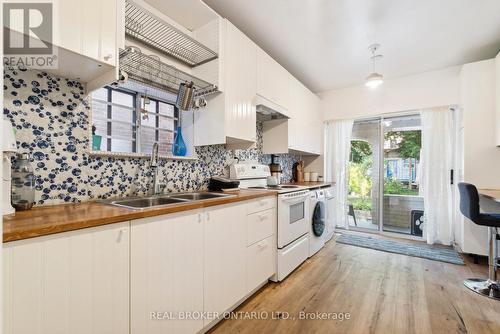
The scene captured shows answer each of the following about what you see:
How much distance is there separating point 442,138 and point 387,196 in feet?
3.79

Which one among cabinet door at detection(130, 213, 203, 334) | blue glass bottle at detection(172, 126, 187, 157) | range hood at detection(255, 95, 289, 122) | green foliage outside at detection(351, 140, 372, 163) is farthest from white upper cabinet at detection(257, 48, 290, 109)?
green foliage outside at detection(351, 140, 372, 163)

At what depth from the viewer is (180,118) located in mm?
2166

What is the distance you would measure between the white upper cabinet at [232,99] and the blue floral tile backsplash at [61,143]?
2.09ft

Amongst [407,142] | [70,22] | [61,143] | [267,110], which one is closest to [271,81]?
[267,110]

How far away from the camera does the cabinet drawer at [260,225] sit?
184 centimetres

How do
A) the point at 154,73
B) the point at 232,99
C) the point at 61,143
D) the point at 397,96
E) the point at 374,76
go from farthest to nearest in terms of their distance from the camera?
the point at 397,96, the point at 374,76, the point at 232,99, the point at 154,73, the point at 61,143

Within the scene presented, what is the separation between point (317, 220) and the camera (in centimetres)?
291

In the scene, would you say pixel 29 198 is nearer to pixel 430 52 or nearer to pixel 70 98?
pixel 70 98

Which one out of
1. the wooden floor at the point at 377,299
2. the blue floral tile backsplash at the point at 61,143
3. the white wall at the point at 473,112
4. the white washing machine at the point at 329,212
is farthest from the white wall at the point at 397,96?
the blue floral tile backsplash at the point at 61,143

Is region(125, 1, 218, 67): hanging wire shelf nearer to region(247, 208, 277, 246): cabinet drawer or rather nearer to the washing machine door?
region(247, 208, 277, 246): cabinet drawer

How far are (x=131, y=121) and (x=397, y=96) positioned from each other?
376cm

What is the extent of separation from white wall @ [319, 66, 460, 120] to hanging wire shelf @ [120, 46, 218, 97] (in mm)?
2857

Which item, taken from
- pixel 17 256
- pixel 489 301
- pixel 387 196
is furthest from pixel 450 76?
pixel 17 256

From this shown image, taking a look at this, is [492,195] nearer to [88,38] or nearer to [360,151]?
[360,151]
